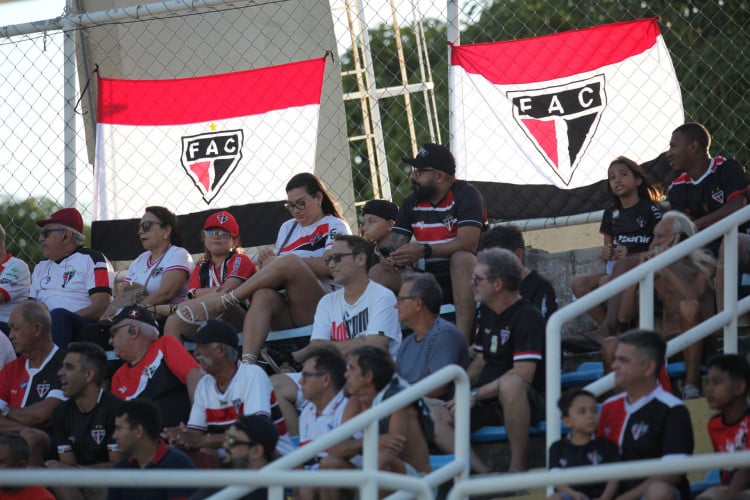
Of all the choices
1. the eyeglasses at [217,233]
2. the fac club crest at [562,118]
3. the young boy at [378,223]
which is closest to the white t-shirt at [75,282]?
the eyeglasses at [217,233]

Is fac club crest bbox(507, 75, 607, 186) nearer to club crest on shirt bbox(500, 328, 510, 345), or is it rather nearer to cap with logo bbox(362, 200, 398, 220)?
cap with logo bbox(362, 200, 398, 220)

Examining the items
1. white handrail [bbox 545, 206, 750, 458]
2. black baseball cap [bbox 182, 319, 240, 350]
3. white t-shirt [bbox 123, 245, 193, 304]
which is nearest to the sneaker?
white handrail [bbox 545, 206, 750, 458]

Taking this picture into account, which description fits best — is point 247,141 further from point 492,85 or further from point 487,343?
point 487,343

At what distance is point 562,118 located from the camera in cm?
858

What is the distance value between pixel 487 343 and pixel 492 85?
2747 millimetres

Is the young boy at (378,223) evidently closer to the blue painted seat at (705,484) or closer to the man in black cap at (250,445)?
the man in black cap at (250,445)

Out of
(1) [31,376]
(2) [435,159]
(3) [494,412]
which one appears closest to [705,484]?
(3) [494,412]

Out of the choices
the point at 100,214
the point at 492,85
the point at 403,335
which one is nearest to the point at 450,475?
the point at 403,335

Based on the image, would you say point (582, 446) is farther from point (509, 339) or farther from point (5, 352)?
point (5, 352)

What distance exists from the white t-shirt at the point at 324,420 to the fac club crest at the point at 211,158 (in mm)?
3495

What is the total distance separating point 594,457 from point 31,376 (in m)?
3.91

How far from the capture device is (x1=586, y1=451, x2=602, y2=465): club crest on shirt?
5.16 metres

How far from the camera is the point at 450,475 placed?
5.20 meters

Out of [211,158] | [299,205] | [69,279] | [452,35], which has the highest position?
[452,35]
